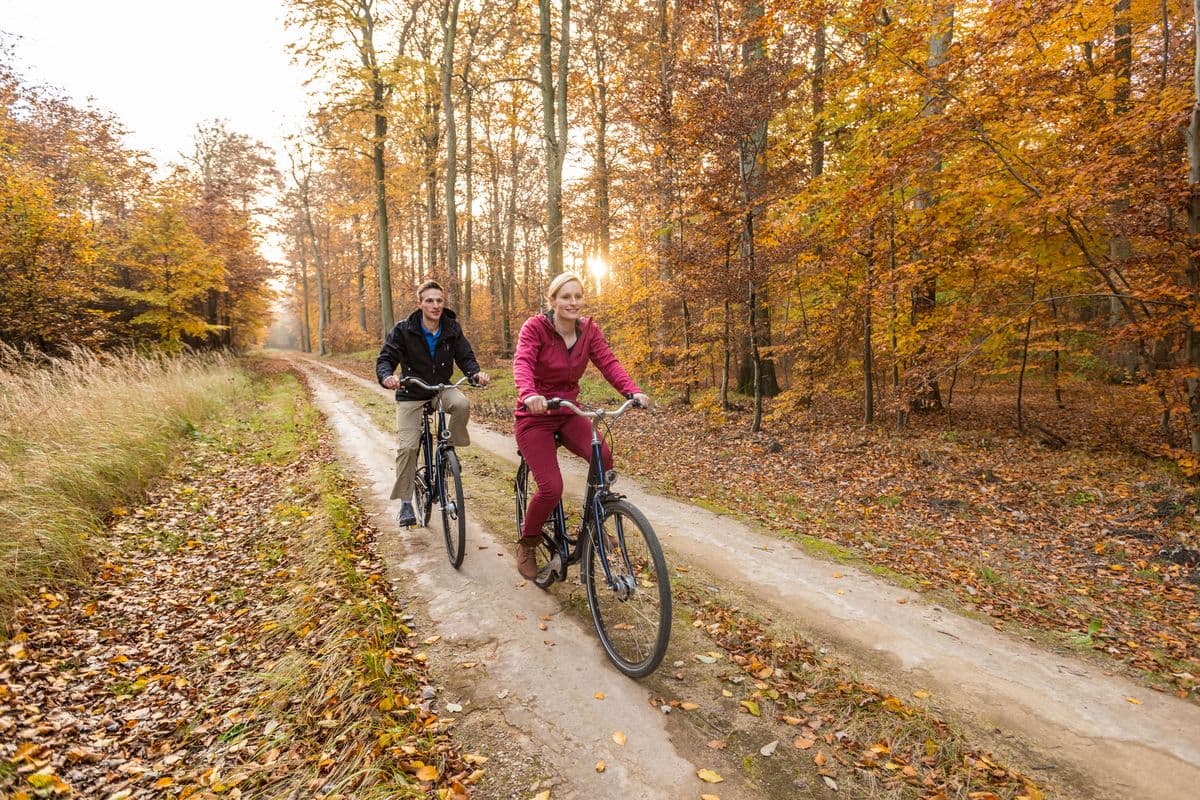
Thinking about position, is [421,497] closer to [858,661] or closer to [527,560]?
[527,560]

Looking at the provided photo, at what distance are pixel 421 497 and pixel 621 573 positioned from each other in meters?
3.25

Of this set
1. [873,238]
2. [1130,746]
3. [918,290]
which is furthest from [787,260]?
[1130,746]

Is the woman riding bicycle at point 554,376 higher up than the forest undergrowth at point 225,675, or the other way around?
the woman riding bicycle at point 554,376

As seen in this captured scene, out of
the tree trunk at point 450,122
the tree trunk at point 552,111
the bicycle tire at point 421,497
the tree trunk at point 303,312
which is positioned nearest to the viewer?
the bicycle tire at point 421,497

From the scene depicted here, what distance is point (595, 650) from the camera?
3707 millimetres

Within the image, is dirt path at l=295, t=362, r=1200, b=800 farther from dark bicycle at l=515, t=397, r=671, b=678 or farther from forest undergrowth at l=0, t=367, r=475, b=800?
forest undergrowth at l=0, t=367, r=475, b=800

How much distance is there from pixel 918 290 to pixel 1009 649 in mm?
7464

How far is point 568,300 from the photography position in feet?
12.8

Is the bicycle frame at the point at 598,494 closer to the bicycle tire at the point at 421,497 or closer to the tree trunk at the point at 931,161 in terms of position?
the bicycle tire at the point at 421,497

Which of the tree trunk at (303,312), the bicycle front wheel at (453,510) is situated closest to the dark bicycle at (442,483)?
the bicycle front wheel at (453,510)

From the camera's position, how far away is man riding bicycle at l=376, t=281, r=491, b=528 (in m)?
5.50

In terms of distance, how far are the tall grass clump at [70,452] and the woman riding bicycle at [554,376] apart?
3729mm

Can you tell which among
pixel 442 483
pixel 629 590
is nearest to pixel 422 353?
pixel 442 483

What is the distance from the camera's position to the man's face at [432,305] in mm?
5488
